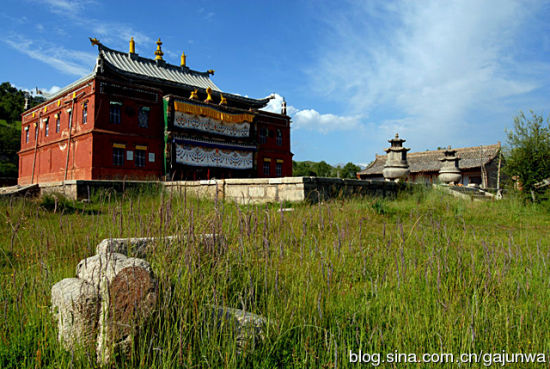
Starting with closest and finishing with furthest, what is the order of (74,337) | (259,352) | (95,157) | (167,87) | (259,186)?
(74,337), (259,352), (259,186), (95,157), (167,87)

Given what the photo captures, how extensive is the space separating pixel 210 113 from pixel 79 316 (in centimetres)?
1950

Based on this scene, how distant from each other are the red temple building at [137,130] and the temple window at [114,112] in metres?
0.05

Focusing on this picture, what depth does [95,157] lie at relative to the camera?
55.9 ft

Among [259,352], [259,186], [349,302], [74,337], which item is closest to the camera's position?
[74,337]

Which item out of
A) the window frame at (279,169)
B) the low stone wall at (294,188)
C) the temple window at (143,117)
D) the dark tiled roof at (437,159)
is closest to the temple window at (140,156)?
the temple window at (143,117)

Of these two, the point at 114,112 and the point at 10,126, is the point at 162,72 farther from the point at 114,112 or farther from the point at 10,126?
the point at 10,126

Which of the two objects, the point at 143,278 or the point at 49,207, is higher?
the point at 49,207

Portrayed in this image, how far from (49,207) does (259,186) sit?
5.05m

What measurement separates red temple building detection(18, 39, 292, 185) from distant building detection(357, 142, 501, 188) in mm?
13238

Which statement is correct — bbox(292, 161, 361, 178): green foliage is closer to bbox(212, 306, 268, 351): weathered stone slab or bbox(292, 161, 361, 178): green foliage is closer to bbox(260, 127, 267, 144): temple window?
bbox(260, 127, 267, 144): temple window

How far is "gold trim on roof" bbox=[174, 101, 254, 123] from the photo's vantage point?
1948cm

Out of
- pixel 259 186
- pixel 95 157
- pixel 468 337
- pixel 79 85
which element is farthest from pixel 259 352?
pixel 79 85

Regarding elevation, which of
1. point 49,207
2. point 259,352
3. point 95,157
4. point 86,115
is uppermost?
point 86,115

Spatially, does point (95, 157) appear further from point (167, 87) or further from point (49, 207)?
point (49, 207)
